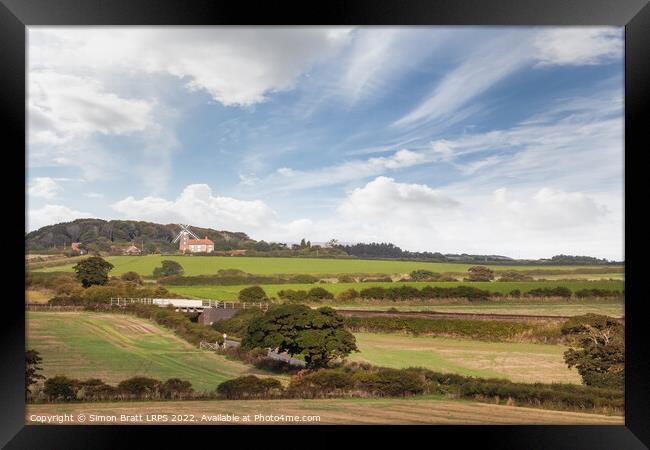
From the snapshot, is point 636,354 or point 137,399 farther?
point 137,399

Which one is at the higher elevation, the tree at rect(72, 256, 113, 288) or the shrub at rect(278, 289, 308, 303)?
the tree at rect(72, 256, 113, 288)

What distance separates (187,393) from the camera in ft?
9.53

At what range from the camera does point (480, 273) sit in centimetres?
298

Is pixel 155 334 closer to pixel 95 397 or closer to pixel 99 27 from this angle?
pixel 95 397

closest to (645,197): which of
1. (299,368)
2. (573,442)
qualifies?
(573,442)

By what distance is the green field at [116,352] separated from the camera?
9.58 feet

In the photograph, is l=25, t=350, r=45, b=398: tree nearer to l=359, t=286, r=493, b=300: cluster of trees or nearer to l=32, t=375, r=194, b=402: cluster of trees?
l=32, t=375, r=194, b=402: cluster of trees

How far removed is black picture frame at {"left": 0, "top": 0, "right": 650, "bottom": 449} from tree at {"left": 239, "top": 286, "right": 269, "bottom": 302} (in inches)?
40.6

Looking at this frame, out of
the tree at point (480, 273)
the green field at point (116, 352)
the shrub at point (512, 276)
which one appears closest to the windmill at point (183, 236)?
the green field at point (116, 352)

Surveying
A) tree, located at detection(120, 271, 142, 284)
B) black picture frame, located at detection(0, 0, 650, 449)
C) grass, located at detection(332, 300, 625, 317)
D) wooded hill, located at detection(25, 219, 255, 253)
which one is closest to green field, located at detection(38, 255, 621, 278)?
tree, located at detection(120, 271, 142, 284)

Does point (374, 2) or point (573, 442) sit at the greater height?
point (374, 2)

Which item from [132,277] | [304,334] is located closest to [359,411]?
[304,334]

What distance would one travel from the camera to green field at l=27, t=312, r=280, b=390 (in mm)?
2920

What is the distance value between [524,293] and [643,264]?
814 millimetres
